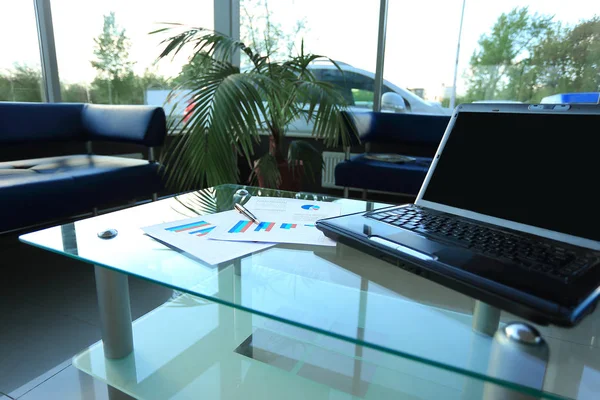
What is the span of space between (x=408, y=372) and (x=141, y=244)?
2.06 feet

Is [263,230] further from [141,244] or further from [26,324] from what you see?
[26,324]

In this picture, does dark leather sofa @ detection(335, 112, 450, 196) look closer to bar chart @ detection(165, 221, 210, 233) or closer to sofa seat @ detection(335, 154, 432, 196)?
sofa seat @ detection(335, 154, 432, 196)

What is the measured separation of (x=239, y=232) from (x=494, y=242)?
0.47 metres

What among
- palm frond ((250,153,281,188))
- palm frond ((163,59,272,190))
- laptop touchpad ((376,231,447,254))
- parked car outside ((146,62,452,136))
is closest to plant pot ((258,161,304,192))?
palm frond ((250,153,281,188))

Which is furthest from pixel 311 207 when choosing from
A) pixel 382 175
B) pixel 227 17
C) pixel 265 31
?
pixel 227 17

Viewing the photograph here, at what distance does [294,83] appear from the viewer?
1.95 m

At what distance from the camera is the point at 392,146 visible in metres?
2.98

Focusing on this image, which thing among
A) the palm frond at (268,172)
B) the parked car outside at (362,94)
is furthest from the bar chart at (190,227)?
the parked car outside at (362,94)

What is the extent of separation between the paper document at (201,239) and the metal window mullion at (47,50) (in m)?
2.15

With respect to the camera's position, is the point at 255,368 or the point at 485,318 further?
the point at 255,368

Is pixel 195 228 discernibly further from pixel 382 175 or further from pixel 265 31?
pixel 265 31

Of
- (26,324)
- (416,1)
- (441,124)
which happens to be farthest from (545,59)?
(26,324)

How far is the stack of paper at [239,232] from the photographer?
70cm

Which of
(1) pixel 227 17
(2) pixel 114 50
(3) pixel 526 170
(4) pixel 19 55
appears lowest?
(3) pixel 526 170
